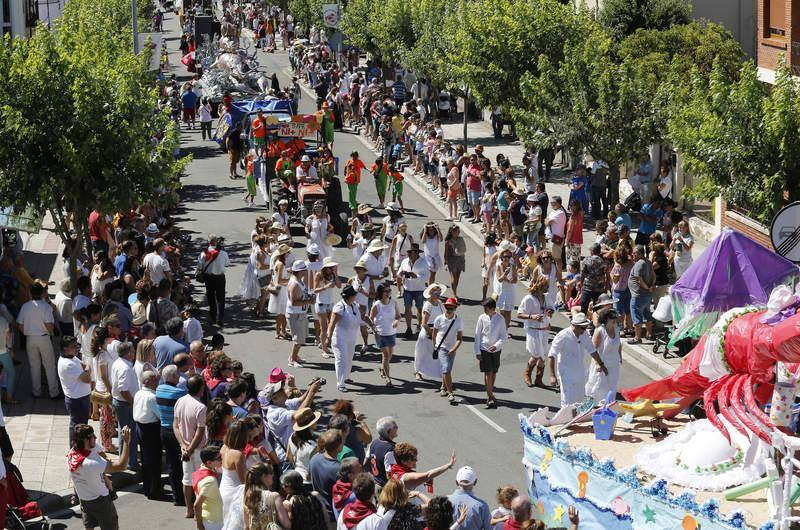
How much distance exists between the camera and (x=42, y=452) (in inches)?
619

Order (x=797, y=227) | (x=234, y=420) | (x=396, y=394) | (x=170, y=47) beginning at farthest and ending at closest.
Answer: (x=170, y=47) < (x=396, y=394) < (x=797, y=227) < (x=234, y=420)

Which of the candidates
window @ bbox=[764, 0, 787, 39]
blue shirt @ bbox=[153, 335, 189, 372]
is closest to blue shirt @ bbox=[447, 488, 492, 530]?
blue shirt @ bbox=[153, 335, 189, 372]

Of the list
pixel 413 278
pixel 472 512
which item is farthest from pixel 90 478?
pixel 413 278

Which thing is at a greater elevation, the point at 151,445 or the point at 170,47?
the point at 170,47

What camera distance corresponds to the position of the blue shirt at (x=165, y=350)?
15703 mm

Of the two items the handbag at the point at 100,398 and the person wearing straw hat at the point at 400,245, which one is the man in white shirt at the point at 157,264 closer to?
the person wearing straw hat at the point at 400,245

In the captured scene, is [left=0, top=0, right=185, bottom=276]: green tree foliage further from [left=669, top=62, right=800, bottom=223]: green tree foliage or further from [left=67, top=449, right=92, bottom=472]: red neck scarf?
[left=669, top=62, right=800, bottom=223]: green tree foliage

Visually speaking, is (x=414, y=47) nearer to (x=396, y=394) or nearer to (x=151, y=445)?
(x=396, y=394)

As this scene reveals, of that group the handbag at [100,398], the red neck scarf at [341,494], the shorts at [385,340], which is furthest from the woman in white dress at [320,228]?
the red neck scarf at [341,494]

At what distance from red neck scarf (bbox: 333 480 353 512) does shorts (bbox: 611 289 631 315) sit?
379 inches

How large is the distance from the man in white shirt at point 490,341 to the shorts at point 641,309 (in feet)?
11.0

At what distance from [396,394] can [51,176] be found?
5.80m

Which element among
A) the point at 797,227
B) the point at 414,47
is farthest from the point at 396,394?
the point at 414,47

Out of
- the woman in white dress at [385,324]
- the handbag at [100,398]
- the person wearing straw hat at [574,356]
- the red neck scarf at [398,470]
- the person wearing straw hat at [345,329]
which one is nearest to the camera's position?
the red neck scarf at [398,470]
